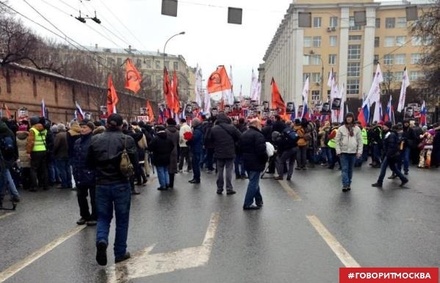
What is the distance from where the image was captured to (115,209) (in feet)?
18.2

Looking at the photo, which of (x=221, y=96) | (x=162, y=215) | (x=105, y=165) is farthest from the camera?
(x=221, y=96)

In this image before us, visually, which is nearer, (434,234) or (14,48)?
(434,234)

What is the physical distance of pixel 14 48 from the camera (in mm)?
35281

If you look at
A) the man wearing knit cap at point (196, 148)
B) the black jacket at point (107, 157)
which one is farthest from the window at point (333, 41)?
the black jacket at point (107, 157)

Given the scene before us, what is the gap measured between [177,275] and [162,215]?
128 inches

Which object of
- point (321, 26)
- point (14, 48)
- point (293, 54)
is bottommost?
point (14, 48)

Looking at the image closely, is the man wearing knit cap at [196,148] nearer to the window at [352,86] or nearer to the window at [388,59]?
the window at [352,86]

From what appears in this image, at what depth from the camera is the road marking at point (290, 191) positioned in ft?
32.4

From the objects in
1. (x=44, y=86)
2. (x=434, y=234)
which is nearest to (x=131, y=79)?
(x=434, y=234)

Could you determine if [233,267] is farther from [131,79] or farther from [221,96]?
[221,96]

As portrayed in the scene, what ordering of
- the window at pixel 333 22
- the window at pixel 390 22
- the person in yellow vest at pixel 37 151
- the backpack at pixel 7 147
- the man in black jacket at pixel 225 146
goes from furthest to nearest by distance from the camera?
1. the window at pixel 390 22
2. the window at pixel 333 22
3. the person in yellow vest at pixel 37 151
4. the man in black jacket at pixel 225 146
5. the backpack at pixel 7 147

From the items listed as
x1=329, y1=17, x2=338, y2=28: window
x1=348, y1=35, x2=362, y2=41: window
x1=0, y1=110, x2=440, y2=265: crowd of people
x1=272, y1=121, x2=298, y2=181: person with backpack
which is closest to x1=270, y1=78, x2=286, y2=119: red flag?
x1=0, y1=110, x2=440, y2=265: crowd of people

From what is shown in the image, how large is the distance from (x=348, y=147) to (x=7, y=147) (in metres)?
8.11

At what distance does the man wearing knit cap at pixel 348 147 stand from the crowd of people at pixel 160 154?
1.0 inches
